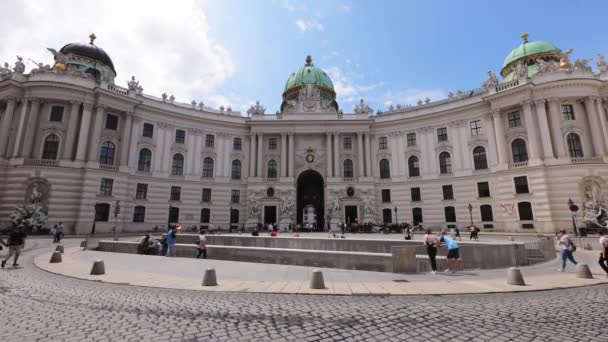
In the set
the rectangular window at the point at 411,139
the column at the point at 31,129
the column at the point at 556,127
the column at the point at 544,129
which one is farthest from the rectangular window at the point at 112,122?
the column at the point at 556,127

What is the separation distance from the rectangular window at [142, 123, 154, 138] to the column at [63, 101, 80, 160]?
7696 millimetres

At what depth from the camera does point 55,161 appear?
31891 millimetres

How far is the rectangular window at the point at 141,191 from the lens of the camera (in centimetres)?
3733

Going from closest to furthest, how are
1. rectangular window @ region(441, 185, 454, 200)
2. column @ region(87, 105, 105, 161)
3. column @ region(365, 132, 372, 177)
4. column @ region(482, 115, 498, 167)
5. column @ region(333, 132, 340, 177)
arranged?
column @ region(87, 105, 105, 161)
column @ region(482, 115, 498, 167)
rectangular window @ region(441, 185, 454, 200)
column @ region(365, 132, 372, 177)
column @ region(333, 132, 340, 177)

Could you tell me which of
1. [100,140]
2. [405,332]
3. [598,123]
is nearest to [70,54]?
[100,140]

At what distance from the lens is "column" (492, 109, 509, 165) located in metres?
35.3

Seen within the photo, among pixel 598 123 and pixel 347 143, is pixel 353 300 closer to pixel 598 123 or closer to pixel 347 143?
pixel 347 143

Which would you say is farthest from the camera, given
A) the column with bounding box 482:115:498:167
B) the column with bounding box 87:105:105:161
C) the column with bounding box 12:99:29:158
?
the column with bounding box 482:115:498:167

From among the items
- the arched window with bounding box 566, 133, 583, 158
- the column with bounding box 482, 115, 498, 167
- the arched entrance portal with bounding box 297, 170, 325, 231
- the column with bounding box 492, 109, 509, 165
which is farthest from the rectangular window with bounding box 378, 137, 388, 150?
the arched window with bounding box 566, 133, 583, 158

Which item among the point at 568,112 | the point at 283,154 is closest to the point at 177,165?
the point at 283,154

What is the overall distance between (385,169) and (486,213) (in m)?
15.0

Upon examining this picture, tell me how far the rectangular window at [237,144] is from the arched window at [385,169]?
77.5 feet

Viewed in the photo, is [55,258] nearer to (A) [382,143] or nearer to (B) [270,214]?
(B) [270,214]

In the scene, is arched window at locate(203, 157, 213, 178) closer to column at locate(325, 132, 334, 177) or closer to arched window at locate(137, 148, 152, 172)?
arched window at locate(137, 148, 152, 172)
